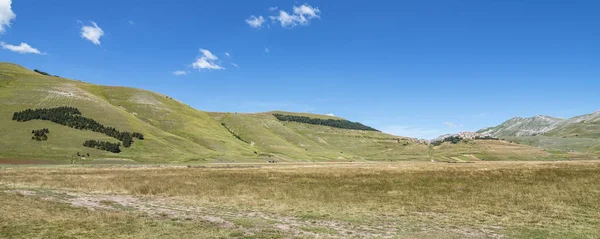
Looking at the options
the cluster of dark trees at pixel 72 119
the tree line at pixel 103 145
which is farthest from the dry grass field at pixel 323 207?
the cluster of dark trees at pixel 72 119

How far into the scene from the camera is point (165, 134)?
169 metres

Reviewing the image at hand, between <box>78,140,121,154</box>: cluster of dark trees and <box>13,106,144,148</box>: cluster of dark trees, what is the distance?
6458mm

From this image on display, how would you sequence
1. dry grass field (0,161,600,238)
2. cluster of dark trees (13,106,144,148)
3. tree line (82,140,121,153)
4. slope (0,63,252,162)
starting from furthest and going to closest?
cluster of dark trees (13,106,144,148) < tree line (82,140,121,153) < slope (0,63,252,162) < dry grass field (0,161,600,238)

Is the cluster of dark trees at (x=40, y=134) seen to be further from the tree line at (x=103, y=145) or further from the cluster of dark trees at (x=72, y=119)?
the cluster of dark trees at (x=72, y=119)

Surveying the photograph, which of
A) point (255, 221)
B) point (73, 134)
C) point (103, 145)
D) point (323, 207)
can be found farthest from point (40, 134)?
point (255, 221)

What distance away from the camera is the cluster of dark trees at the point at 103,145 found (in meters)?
121

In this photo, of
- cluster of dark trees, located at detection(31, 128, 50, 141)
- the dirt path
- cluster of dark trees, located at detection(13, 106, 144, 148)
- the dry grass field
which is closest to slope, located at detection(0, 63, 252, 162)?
cluster of dark trees, located at detection(31, 128, 50, 141)

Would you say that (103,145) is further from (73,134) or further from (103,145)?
(73,134)

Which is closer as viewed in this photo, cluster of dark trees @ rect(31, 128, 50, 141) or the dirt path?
the dirt path

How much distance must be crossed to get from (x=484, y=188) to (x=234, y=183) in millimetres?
27571

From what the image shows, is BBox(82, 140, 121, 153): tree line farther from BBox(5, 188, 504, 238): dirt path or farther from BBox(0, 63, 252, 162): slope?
BBox(5, 188, 504, 238): dirt path

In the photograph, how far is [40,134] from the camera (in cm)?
11738

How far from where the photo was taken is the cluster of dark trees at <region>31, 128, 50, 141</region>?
4523 inches

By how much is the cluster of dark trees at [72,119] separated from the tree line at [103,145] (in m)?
6.47
